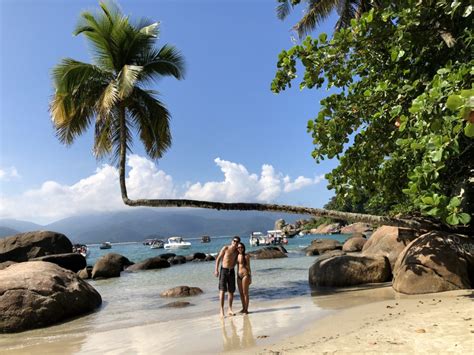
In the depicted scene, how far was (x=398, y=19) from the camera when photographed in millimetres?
7805

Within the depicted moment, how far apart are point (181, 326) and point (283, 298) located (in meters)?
3.89

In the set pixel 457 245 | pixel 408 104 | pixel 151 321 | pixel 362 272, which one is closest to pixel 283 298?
pixel 362 272

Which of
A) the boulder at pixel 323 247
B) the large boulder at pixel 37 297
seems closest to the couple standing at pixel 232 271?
the large boulder at pixel 37 297

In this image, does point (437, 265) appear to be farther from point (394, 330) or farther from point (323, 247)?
point (323, 247)

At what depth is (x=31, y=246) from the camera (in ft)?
87.3

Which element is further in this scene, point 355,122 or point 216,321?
point 355,122

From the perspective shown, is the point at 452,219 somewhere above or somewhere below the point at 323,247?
above

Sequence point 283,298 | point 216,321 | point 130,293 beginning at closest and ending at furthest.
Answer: point 216,321 → point 283,298 → point 130,293

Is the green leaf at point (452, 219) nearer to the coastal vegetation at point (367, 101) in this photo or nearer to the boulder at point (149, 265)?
the coastal vegetation at point (367, 101)

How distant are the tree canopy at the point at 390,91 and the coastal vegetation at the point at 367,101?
2 cm

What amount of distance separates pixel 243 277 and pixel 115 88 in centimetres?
685

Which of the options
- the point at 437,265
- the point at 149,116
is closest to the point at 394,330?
the point at 437,265

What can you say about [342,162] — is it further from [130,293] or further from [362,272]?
[130,293]

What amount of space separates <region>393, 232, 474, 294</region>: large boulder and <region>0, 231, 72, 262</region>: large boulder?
23.4 metres
